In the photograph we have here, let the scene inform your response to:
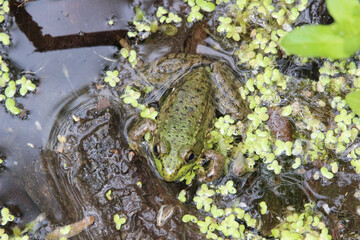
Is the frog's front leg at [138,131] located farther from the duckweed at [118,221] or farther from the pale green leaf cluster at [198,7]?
the pale green leaf cluster at [198,7]

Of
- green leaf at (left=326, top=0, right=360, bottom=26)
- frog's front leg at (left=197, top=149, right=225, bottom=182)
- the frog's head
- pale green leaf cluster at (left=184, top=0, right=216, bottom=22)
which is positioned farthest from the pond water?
green leaf at (left=326, top=0, right=360, bottom=26)

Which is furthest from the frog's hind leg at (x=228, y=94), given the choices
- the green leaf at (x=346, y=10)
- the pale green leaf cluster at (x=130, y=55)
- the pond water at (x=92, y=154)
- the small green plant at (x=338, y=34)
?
the green leaf at (x=346, y=10)

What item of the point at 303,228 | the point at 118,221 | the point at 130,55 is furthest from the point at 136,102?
the point at 303,228

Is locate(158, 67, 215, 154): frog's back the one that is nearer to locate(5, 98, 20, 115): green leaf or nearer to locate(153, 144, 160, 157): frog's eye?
locate(153, 144, 160, 157): frog's eye

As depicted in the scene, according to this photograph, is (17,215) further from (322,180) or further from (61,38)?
(322,180)

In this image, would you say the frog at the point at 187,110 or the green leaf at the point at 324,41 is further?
the frog at the point at 187,110

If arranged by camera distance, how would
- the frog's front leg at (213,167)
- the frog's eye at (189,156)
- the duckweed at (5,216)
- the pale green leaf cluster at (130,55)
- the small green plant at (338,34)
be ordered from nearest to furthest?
the small green plant at (338,34) < the frog's eye at (189,156) < the duckweed at (5,216) < the frog's front leg at (213,167) < the pale green leaf cluster at (130,55)

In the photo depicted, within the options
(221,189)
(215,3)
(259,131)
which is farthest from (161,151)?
(215,3)

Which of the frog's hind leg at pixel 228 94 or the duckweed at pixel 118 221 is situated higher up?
the frog's hind leg at pixel 228 94

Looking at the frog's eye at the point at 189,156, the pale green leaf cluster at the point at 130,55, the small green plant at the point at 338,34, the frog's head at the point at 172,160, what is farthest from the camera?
the pale green leaf cluster at the point at 130,55
